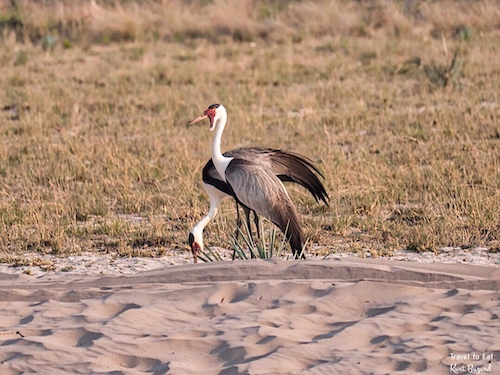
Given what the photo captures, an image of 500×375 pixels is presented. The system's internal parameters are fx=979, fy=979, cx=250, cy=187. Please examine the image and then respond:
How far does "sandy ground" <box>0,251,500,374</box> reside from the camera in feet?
14.4

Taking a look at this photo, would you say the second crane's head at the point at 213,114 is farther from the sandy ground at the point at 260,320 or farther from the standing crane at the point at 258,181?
the sandy ground at the point at 260,320

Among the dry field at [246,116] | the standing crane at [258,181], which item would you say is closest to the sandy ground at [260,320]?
the standing crane at [258,181]

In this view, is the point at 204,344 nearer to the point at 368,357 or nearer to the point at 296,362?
the point at 296,362

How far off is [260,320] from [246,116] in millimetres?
6483

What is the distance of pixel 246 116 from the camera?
11.1 metres

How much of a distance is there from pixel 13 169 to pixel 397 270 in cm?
505

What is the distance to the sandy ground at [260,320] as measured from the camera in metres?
4.39

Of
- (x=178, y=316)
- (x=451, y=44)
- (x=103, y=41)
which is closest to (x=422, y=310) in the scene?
(x=178, y=316)

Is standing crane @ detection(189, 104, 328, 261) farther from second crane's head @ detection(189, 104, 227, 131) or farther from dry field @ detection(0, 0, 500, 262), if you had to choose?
dry field @ detection(0, 0, 500, 262)

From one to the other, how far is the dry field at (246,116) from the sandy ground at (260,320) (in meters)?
1.52

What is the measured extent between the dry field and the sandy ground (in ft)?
4.99

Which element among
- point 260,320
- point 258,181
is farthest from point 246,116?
point 260,320

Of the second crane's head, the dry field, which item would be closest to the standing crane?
the second crane's head

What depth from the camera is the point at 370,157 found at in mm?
9359
